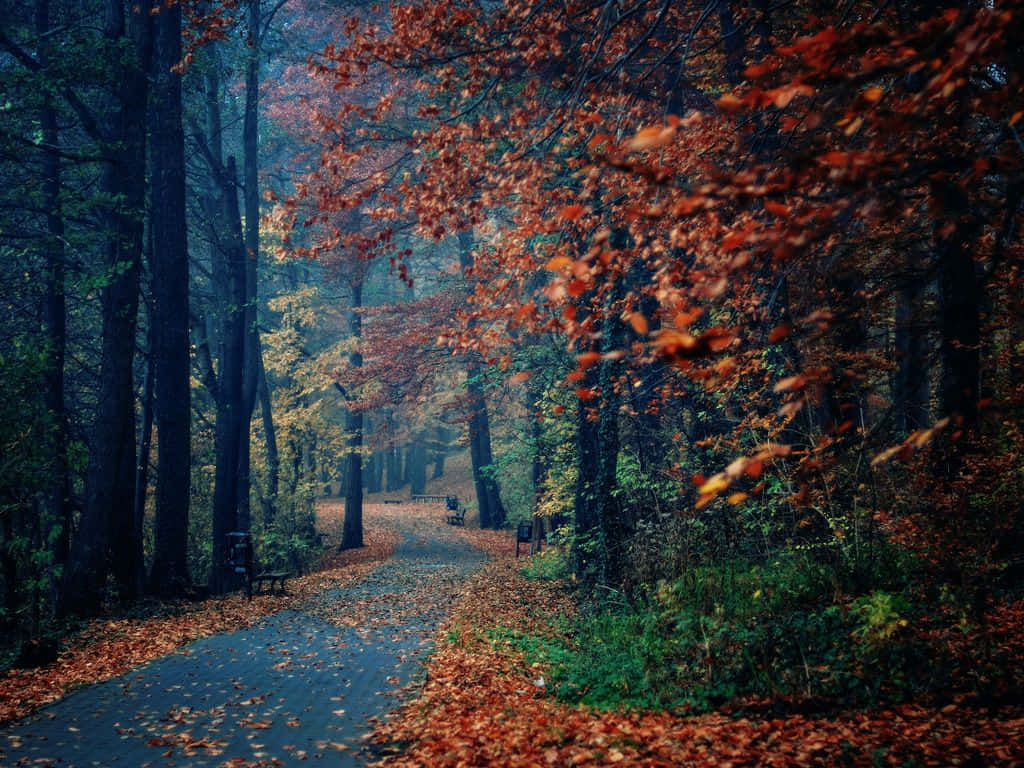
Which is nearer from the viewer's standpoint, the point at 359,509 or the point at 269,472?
the point at 269,472

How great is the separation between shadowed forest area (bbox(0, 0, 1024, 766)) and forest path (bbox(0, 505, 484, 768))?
0.48m

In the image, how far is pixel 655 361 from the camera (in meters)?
8.53

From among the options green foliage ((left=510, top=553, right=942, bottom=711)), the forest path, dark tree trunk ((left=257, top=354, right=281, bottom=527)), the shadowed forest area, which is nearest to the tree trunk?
dark tree trunk ((left=257, top=354, right=281, bottom=527))

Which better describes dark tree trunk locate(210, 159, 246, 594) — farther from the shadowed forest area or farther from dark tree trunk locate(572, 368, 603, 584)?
dark tree trunk locate(572, 368, 603, 584)

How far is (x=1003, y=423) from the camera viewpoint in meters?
7.67

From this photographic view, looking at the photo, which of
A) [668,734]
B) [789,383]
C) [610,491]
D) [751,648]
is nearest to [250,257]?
[610,491]

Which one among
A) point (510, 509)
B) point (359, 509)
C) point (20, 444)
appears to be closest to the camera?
point (20, 444)

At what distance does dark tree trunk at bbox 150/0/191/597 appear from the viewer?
1317 centimetres

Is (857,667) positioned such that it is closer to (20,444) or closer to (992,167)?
(992,167)

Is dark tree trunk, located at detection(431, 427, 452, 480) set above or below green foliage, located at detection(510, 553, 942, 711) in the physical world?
above

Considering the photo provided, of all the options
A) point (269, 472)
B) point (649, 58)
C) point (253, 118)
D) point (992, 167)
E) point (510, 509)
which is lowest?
point (510, 509)

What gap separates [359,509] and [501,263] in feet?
57.4

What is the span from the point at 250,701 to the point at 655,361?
571 cm

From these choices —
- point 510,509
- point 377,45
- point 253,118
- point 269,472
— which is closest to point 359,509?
point 269,472
